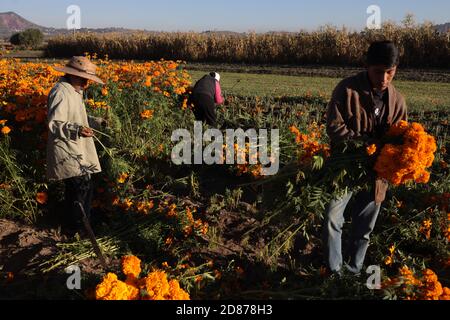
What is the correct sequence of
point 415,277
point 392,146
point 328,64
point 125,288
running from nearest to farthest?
point 125,288, point 415,277, point 392,146, point 328,64

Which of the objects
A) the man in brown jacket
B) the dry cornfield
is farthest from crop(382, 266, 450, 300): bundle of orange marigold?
the dry cornfield

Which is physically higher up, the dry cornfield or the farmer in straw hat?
the dry cornfield

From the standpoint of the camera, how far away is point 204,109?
22.0 ft

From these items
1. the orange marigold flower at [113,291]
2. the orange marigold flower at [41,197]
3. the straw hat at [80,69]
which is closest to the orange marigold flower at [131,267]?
the orange marigold flower at [113,291]

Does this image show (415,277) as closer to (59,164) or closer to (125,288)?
(125,288)

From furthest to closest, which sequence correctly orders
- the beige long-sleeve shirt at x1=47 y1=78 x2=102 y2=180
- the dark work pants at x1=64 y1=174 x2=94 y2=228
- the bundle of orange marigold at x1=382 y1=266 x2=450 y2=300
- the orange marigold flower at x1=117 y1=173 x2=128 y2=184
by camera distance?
the orange marigold flower at x1=117 y1=173 x2=128 y2=184
the dark work pants at x1=64 y1=174 x2=94 y2=228
the beige long-sleeve shirt at x1=47 y1=78 x2=102 y2=180
the bundle of orange marigold at x1=382 y1=266 x2=450 y2=300

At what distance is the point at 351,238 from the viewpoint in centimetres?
360

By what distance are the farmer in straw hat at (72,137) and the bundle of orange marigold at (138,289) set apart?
1933 millimetres

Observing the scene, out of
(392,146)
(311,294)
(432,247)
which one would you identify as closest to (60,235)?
(311,294)

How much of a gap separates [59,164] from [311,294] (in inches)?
104

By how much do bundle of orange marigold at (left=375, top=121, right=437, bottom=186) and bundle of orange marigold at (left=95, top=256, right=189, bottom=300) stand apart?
1.65 metres

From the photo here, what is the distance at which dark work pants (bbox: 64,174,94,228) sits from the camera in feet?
14.1

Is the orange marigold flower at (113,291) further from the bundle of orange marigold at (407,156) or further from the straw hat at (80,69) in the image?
the straw hat at (80,69)

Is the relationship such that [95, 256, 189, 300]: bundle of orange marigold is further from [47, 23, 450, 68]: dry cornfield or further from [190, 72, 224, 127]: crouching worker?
[47, 23, 450, 68]: dry cornfield
